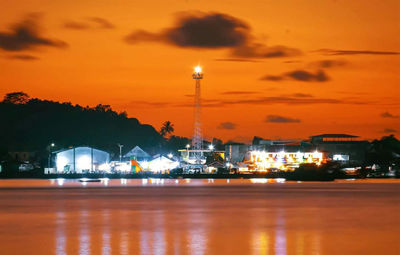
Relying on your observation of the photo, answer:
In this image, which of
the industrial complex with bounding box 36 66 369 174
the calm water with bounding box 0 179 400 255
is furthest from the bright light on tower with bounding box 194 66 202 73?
the calm water with bounding box 0 179 400 255

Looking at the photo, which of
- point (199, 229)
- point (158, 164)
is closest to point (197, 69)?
point (158, 164)

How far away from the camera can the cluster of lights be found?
627 ft

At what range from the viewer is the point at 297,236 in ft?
98.6

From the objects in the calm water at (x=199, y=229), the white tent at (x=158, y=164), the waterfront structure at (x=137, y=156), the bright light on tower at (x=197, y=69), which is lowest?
the calm water at (x=199, y=229)

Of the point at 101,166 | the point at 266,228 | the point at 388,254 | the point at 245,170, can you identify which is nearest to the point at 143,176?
the point at 101,166

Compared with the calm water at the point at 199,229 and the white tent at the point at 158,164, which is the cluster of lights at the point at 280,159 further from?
the calm water at the point at 199,229

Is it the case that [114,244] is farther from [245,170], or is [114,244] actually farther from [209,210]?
[245,170]

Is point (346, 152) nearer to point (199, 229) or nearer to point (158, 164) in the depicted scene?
point (158, 164)

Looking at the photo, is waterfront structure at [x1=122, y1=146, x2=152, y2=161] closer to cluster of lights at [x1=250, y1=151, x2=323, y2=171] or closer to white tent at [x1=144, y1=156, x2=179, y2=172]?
white tent at [x1=144, y1=156, x2=179, y2=172]

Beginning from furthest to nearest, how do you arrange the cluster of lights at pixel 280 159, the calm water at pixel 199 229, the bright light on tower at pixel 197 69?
the cluster of lights at pixel 280 159 → the bright light on tower at pixel 197 69 → the calm water at pixel 199 229

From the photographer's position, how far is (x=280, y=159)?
7697 inches

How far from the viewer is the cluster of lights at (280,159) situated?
627 ft

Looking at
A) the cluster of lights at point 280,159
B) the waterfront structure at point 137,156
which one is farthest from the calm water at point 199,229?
the cluster of lights at point 280,159

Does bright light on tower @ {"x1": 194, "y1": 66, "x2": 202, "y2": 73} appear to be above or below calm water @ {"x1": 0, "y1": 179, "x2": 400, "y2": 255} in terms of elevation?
above
